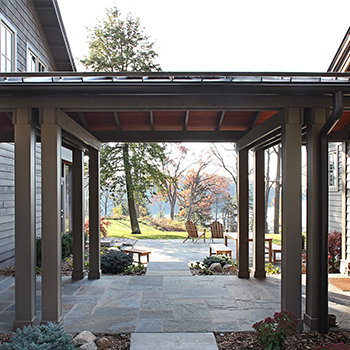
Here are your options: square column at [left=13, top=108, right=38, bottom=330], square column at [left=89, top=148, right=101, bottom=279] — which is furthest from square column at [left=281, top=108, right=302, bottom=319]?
square column at [left=89, top=148, right=101, bottom=279]

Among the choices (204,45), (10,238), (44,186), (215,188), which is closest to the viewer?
(44,186)

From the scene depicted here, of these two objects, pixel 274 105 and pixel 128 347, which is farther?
pixel 274 105

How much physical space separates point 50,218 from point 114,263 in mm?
3326

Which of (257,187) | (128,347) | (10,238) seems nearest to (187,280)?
(257,187)

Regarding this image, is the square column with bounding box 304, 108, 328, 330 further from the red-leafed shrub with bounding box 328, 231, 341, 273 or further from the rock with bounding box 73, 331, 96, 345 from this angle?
the red-leafed shrub with bounding box 328, 231, 341, 273

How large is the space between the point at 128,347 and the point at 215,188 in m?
17.3

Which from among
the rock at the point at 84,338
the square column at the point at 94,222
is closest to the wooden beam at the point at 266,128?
the square column at the point at 94,222

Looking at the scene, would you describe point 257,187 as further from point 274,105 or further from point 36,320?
point 36,320

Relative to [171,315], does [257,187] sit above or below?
above

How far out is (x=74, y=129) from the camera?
15.5 feet

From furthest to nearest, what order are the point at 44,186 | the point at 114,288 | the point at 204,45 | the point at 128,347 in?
the point at 204,45 < the point at 114,288 < the point at 44,186 < the point at 128,347

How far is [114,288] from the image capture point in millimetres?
5699

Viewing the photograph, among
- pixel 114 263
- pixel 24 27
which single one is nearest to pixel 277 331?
pixel 114 263

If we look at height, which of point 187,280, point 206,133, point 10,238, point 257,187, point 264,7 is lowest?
point 187,280
